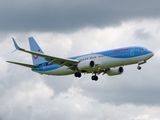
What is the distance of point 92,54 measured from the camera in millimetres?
80750

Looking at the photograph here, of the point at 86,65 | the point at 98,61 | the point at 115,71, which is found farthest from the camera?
the point at 115,71

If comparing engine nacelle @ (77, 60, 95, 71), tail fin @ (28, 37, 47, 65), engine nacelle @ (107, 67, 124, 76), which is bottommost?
engine nacelle @ (77, 60, 95, 71)

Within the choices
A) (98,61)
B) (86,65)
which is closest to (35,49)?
(86,65)

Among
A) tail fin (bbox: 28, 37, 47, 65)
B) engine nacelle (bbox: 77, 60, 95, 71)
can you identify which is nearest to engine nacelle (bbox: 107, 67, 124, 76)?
engine nacelle (bbox: 77, 60, 95, 71)

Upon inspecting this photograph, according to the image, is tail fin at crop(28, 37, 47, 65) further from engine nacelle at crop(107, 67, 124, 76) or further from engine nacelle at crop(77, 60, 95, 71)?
engine nacelle at crop(107, 67, 124, 76)

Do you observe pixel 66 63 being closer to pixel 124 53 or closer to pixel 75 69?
pixel 75 69

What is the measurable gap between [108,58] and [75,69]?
29.2ft

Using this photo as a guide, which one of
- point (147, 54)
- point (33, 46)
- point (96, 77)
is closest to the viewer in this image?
point (147, 54)

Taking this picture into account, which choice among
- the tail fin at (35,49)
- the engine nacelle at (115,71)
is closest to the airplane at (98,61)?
the engine nacelle at (115,71)

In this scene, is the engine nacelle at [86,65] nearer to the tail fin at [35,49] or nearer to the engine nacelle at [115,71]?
the engine nacelle at [115,71]

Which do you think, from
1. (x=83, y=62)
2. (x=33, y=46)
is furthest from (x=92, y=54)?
(x=33, y=46)

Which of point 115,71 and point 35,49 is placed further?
point 35,49

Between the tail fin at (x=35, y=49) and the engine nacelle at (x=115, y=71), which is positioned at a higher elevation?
the tail fin at (x=35, y=49)

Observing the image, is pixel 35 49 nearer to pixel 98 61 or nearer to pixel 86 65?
pixel 86 65
